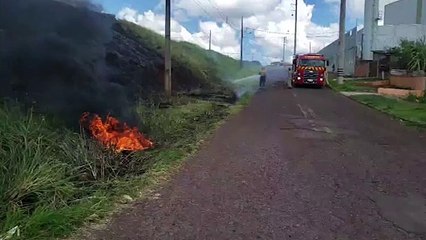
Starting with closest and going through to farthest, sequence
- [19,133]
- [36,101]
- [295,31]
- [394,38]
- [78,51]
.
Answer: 1. [19,133]
2. [36,101]
3. [78,51]
4. [394,38]
5. [295,31]

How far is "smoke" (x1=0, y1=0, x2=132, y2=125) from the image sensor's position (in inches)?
364

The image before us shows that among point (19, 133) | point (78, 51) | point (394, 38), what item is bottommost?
point (19, 133)

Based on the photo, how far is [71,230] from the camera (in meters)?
4.67

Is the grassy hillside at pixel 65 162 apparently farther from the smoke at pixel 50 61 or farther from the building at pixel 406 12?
the building at pixel 406 12

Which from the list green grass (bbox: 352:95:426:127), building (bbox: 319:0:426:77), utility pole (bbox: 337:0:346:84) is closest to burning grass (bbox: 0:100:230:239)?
green grass (bbox: 352:95:426:127)

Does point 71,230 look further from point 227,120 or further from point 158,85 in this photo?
point 158,85

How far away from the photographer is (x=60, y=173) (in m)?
6.05

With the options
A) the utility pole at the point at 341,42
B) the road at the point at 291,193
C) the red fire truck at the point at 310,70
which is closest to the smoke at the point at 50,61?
the road at the point at 291,193

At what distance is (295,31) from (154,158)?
6229 cm

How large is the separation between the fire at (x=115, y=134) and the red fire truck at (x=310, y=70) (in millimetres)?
27558

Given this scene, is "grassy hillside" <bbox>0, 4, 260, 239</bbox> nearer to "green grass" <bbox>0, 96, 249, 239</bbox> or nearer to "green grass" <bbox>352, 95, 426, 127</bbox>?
"green grass" <bbox>0, 96, 249, 239</bbox>

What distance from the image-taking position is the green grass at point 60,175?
4.79 m

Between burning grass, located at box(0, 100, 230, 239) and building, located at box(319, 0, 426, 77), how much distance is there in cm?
3864

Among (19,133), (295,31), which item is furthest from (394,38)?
(19,133)
